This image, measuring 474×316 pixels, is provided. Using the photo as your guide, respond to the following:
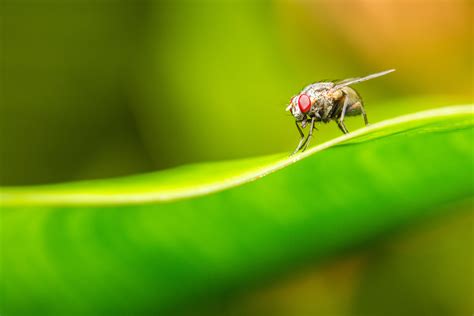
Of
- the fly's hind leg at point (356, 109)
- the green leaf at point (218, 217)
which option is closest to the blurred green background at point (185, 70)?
the fly's hind leg at point (356, 109)

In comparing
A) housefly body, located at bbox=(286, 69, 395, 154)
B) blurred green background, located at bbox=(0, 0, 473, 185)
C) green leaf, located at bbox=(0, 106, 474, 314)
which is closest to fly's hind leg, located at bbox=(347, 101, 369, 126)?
housefly body, located at bbox=(286, 69, 395, 154)

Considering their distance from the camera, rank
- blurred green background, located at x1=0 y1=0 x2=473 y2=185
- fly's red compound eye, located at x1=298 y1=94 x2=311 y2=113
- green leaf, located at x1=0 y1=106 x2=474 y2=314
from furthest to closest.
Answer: blurred green background, located at x1=0 y1=0 x2=473 y2=185, fly's red compound eye, located at x1=298 y1=94 x2=311 y2=113, green leaf, located at x1=0 y1=106 x2=474 y2=314

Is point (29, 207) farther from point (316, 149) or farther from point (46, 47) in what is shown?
point (46, 47)

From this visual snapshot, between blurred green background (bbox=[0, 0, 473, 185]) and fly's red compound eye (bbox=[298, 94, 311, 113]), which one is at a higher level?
blurred green background (bbox=[0, 0, 473, 185])

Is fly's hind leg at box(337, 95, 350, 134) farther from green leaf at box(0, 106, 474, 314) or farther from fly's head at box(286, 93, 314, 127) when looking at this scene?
green leaf at box(0, 106, 474, 314)

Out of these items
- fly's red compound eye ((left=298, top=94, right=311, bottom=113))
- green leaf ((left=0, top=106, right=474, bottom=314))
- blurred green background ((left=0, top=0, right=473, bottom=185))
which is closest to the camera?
green leaf ((left=0, top=106, right=474, bottom=314))

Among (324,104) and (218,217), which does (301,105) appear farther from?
(218,217)

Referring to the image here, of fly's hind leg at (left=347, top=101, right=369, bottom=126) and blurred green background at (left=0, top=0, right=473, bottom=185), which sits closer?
fly's hind leg at (left=347, top=101, right=369, bottom=126)
